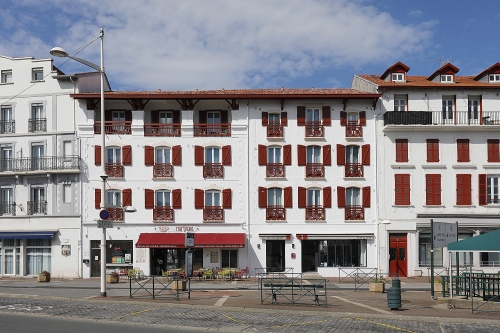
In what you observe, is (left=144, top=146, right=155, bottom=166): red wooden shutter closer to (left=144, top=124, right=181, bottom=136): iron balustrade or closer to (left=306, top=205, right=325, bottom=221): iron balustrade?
(left=144, top=124, right=181, bottom=136): iron balustrade

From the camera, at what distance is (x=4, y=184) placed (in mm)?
37000

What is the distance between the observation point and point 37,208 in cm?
3641

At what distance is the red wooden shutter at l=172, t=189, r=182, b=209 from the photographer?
35.9 meters

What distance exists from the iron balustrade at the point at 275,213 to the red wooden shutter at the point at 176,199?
5.70 meters

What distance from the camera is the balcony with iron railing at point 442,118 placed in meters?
35.6

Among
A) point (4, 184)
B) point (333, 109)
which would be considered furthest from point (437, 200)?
point (4, 184)

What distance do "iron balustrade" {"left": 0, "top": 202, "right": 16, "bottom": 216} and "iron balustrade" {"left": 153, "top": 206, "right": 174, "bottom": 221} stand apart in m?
9.47

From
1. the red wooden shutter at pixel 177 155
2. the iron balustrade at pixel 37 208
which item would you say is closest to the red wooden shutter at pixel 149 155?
the red wooden shutter at pixel 177 155

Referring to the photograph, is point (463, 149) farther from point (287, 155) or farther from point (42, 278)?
point (42, 278)

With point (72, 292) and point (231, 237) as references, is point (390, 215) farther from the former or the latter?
point (72, 292)

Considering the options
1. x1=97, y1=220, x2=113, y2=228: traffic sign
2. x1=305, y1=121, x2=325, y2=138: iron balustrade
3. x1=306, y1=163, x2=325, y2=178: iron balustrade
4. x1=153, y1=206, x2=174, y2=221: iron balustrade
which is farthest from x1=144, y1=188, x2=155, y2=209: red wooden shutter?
x1=97, y1=220, x2=113, y2=228: traffic sign

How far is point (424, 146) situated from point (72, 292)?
76.0 ft

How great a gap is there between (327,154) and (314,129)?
1.85 meters

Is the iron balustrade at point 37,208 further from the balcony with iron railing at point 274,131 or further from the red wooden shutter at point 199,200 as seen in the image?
the balcony with iron railing at point 274,131
